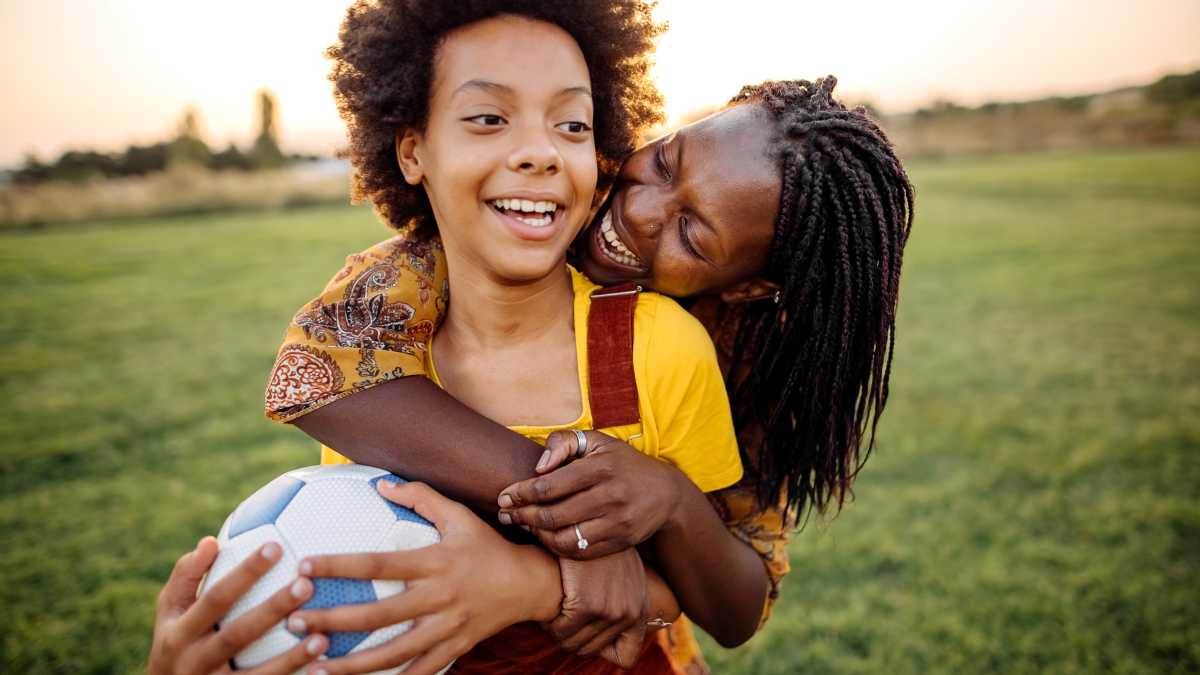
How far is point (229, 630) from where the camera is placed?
1.31 metres

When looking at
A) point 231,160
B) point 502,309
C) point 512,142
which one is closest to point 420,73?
point 512,142

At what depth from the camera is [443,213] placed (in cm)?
180

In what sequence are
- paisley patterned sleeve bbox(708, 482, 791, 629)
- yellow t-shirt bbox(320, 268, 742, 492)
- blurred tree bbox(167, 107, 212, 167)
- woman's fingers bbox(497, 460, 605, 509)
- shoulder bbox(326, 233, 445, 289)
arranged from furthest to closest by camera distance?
blurred tree bbox(167, 107, 212, 167), paisley patterned sleeve bbox(708, 482, 791, 629), shoulder bbox(326, 233, 445, 289), yellow t-shirt bbox(320, 268, 742, 492), woman's fingers bbox(497, 460, 605, 509)

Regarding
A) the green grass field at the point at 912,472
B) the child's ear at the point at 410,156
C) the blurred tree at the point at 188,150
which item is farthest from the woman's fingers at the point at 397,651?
the blurred tree at the point at 188,150

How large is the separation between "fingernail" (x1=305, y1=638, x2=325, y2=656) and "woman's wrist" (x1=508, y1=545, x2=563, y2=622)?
0.36 m

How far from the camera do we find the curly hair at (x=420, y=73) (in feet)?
5.86

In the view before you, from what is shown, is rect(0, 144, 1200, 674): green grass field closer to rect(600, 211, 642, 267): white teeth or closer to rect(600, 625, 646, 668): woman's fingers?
rect(600, 625, 646, 668): woman's fingers

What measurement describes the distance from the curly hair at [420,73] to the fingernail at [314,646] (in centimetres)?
112

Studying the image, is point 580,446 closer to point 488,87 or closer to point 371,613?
point 371,613

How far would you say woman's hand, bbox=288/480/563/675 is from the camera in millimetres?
1352

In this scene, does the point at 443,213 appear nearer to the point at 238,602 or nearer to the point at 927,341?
the point at 238,602

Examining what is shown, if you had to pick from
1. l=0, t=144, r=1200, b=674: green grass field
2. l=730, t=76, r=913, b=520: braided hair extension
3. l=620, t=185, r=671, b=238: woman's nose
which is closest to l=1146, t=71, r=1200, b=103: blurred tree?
l=0, t=144, r=1200, b=674: green grass field

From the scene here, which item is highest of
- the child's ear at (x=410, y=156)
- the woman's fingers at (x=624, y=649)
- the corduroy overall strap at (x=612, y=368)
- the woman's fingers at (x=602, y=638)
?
the child's ear at (x=410, y=156)

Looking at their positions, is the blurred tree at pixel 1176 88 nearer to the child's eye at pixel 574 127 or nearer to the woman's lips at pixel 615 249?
the woman's lips at pixel 615 249
